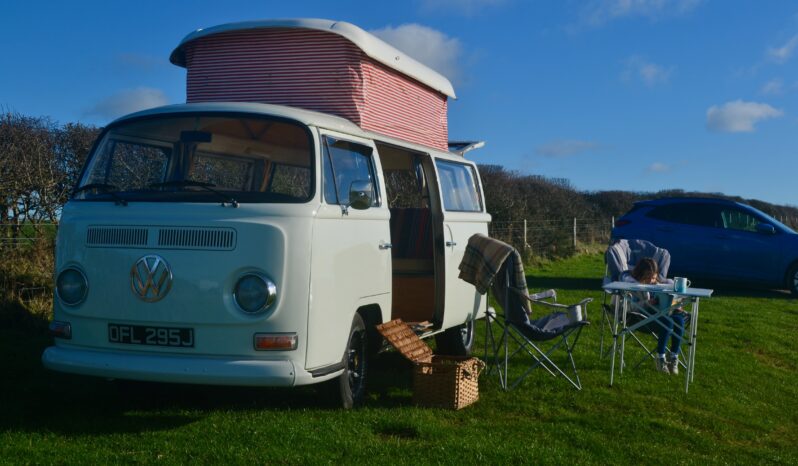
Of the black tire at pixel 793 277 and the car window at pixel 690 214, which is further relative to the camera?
the car window at pixel 690 214

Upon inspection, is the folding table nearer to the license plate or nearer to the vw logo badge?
the license plate

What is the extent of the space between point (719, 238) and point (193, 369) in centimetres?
1412

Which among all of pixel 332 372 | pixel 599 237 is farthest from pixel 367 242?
pixel 599 237

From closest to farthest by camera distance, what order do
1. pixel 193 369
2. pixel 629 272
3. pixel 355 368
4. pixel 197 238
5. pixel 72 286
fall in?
pixel 193 369 < pixel 197 238 < pixel 72 286 < pixel 355 368 < pixel 629 272

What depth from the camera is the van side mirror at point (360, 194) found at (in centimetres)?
679

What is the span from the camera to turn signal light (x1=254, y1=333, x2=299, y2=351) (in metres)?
5.93

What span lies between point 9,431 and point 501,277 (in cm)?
430

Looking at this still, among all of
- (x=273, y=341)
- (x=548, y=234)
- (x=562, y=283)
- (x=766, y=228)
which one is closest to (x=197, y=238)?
(x=273, y=341)

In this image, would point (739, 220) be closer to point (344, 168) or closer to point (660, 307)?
point (660, 307)

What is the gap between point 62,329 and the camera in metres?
6.36

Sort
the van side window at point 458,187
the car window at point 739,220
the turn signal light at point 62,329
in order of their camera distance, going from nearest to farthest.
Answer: the turn signal light at point 62,329 → the van side window at point 458,187 → the car window at point 739,220

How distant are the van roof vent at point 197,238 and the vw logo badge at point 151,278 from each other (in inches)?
5.2

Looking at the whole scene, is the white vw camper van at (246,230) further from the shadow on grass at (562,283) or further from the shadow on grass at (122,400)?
the shadow on grass at (562,283)

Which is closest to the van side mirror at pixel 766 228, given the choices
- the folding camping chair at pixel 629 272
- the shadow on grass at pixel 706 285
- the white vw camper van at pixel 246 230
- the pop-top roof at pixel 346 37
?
the shadow on grass at pixel 706 285
